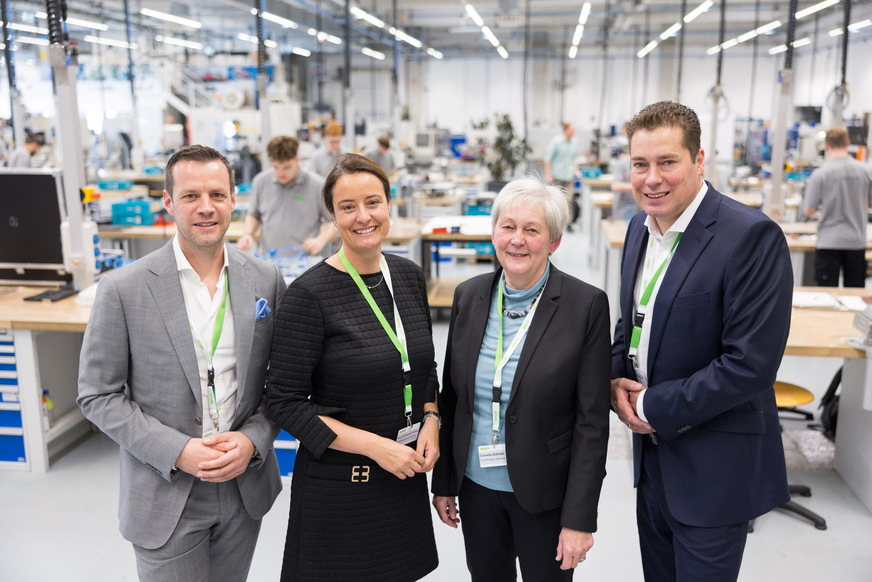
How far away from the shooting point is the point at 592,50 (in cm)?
2109

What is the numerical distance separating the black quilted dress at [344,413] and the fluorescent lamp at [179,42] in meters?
14.9

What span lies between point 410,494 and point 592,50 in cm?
2144

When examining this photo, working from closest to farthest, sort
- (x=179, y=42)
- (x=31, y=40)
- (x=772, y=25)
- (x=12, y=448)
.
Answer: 1. (x=12, y=448)
2. (x=772, y=25)
3. (x=31, y=40)
4. (x=179, y=42)

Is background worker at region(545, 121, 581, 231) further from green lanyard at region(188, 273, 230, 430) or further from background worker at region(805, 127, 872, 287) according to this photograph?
green lanyard at region(188, 273, 230, 430)

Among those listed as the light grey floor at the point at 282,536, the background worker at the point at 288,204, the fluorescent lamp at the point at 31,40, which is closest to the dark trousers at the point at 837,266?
the light grey floor at the point at 282,536

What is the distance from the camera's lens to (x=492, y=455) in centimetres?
167

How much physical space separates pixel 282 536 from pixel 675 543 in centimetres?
183

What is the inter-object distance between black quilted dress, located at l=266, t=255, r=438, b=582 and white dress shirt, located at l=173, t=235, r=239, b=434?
133mm

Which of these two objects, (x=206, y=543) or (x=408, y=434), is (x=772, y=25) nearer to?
(x=408, y=434)

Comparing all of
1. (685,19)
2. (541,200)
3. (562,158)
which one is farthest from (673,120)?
(685,19)

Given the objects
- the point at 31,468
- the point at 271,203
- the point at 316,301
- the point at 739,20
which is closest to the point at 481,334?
the point at 316,301

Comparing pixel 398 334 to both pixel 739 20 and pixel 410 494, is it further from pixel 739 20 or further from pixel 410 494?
pixel 739 20

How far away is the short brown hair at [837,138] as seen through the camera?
5398mm

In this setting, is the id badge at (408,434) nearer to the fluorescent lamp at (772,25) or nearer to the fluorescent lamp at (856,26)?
the fluorescent lamp at (772,25)
